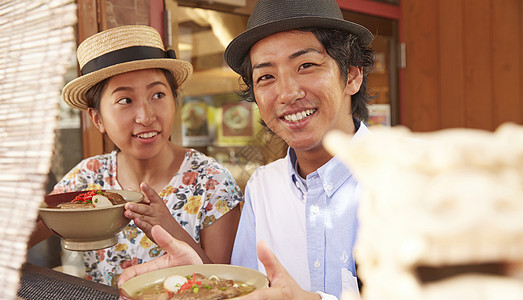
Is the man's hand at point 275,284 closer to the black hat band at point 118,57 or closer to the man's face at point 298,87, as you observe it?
the man's face at point 298,87

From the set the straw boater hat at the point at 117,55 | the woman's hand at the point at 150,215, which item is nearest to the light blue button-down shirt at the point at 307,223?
the woman's hand at the point at 150,215

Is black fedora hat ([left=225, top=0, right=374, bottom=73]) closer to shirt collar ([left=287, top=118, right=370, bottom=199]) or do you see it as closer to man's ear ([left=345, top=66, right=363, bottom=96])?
man's ear ([left=345, top=66, right=363, bottom=96])

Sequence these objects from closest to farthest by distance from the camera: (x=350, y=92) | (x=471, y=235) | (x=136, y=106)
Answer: (x=471, y=235), (x=350, y=92), (x=136, y=106)

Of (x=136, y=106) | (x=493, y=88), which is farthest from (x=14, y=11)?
(x=493, y=88)

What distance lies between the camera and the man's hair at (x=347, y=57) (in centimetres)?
146

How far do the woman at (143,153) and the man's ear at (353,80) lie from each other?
65cm

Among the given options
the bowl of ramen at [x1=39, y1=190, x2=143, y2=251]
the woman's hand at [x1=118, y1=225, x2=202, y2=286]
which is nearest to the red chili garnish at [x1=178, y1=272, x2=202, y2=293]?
the woman's hand at [x1=118, y1=225, x2=202, y2=286]

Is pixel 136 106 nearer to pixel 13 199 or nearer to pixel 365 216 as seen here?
pixel 13 199

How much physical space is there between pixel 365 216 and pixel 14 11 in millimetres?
528

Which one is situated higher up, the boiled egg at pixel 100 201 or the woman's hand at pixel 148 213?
the boiled egg at pixel 100 201

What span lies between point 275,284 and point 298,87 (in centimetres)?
78

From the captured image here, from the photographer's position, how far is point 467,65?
155 inches

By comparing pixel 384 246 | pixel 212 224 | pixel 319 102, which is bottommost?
pixel 212 224

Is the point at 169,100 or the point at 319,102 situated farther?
the point at 169,100
